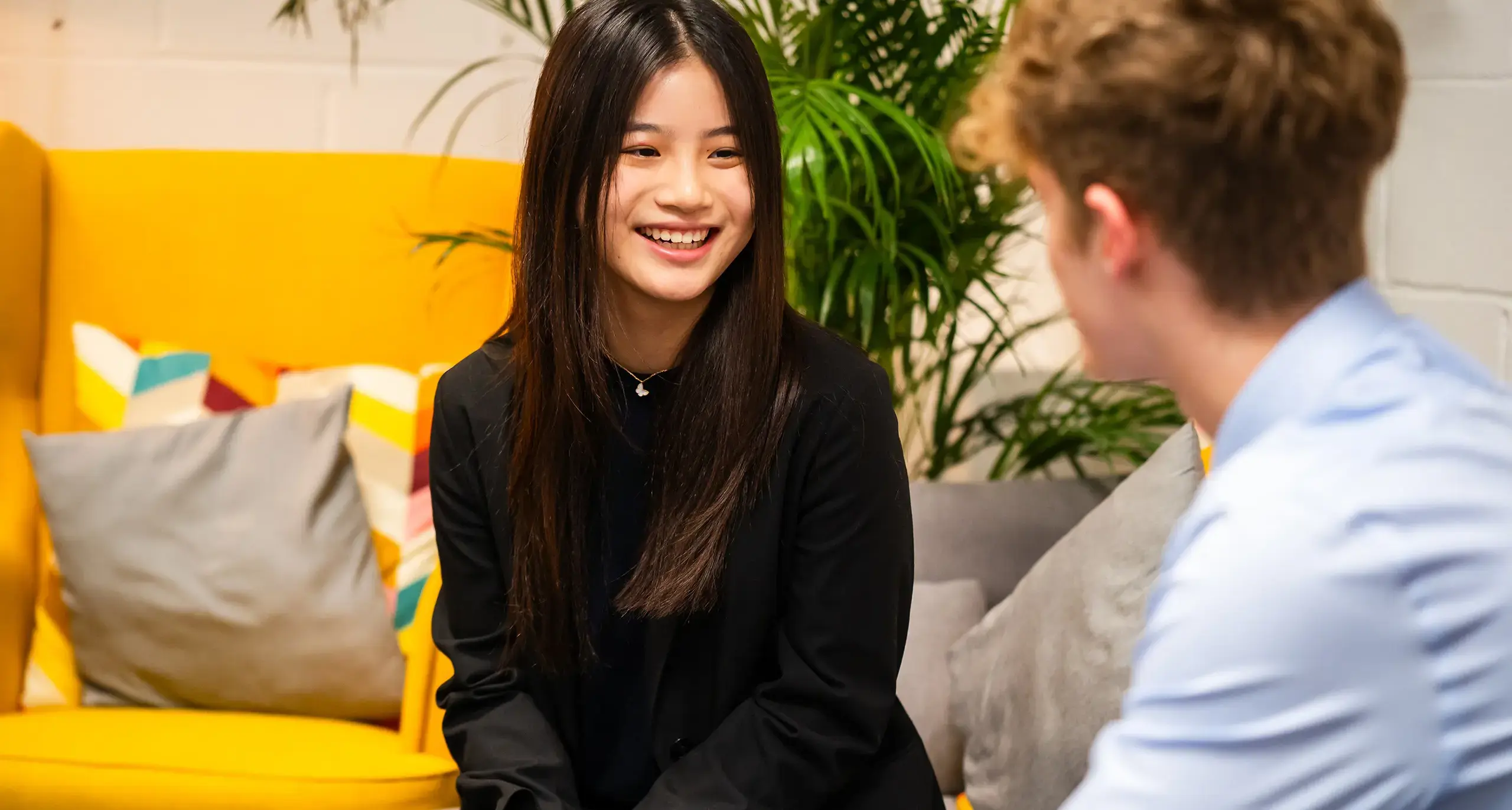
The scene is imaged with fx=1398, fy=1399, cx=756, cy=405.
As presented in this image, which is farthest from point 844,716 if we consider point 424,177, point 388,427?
point 424,177

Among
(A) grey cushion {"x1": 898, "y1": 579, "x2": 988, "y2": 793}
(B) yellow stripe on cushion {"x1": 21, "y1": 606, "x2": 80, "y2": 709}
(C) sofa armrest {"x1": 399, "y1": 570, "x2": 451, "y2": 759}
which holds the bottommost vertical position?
(B) yellow stripe on cushion {"x1": 21, "y1": 606, "x2": 80, "y2": 709}

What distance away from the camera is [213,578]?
1.83 m

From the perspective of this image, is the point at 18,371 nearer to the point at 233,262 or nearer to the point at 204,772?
the point at 233,262

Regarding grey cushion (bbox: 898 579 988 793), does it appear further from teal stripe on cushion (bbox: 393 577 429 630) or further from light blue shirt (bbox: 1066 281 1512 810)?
light blue shirt (bbox: 1066 281 1512 810)

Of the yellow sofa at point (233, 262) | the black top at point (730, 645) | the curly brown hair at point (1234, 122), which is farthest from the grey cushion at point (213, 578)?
the curly brown hair at point (1234, 122)

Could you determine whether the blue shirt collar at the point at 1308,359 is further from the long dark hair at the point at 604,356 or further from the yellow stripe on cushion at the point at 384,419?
the yellow stripe on cushion at the point at 384,419

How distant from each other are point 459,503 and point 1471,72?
141 centimetres

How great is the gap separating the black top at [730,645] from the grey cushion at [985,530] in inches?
19.9

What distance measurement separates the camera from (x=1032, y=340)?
8.42 feet

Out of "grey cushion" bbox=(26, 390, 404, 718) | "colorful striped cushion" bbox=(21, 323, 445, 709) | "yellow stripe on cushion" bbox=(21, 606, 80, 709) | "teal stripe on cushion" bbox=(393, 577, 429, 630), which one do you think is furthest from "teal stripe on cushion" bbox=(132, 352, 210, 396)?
"teal stripe on cushion" bbox=(393, 577, 429, 630)

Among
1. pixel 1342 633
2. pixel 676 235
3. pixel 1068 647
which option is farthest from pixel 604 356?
pixel 1342 633

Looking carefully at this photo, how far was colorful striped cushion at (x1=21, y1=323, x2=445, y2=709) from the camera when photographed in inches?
77.7

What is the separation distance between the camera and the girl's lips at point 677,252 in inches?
47.8

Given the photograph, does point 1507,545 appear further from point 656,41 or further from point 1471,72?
point 1471,72
